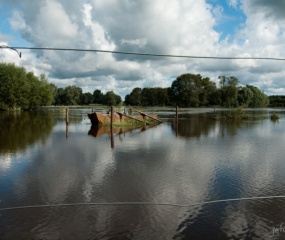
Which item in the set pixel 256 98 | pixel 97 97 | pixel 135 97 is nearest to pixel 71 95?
pixel 97 97

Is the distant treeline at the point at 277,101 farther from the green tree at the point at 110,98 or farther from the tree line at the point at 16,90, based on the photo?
the tree line at the point at 16,90

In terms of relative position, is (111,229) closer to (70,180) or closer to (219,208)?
(219,208)

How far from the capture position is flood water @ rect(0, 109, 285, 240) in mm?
5258

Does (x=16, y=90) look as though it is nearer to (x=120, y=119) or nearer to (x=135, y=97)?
(x=120, y=119)

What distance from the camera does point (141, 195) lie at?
23.0ft

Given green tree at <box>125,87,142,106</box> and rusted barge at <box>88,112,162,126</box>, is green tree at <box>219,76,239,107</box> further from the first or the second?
rusted barge at <box>88,112,162,126</box>

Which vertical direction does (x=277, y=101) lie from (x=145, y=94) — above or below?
below

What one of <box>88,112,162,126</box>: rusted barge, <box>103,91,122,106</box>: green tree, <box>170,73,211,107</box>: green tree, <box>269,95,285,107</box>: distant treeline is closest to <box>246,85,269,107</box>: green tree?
<box>170,73,211,107</box>: green tree

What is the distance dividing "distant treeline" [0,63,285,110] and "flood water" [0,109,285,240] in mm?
22397

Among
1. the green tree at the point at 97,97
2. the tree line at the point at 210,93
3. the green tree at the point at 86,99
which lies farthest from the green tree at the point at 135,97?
the tree line at the point at 210,93

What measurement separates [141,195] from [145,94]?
14295 cm

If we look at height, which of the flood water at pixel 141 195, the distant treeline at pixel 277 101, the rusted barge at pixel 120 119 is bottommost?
the flood water at pixel 141 195

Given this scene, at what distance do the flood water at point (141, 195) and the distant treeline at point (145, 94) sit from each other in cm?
2240

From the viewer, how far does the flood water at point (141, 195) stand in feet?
17.3
